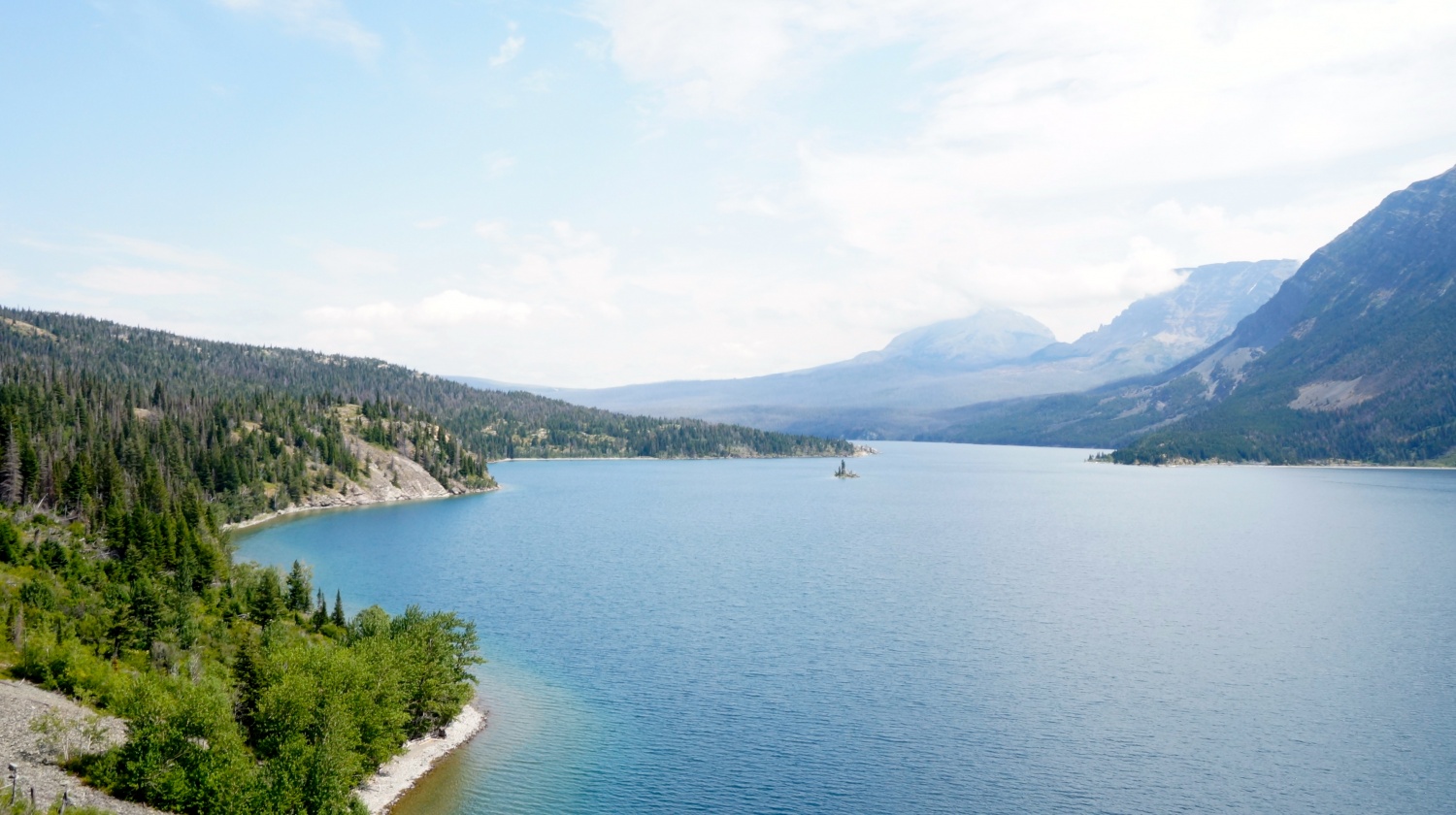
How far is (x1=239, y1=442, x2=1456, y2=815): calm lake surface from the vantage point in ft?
164

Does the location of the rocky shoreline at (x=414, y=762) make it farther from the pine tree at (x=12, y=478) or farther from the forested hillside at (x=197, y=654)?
the pine tree at (x=12, y=478)

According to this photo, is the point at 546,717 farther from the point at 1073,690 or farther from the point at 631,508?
the point at 631,508

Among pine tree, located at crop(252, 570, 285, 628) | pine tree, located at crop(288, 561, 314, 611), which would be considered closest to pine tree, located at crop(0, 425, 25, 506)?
pine tree, located at crop(288, 561, 314, 611)

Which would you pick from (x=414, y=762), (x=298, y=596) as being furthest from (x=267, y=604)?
(x=414, y=762)

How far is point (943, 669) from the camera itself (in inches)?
2761

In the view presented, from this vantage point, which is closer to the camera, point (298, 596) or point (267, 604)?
point (267, 604)

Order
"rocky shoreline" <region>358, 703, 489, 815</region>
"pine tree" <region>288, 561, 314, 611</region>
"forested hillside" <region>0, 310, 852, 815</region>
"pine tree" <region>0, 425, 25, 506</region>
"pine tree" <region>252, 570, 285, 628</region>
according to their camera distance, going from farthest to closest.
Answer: "pine tree" <region>0, 425, 25, 506</region> → "pine tree" <region>288, 561, 314, 611</region> → "pine tree" <region>252, 570, 285, 628</region> → "rocky shoreline" <region>358, 703, 489, 815</region> → "forested hillside" <region>0, 310, 852, 815</region>

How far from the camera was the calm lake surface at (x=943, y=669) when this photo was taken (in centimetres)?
4991

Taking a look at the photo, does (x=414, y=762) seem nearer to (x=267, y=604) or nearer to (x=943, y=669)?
(x=267, y=604)

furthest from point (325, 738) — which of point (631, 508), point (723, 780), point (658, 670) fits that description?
point (631, 508)

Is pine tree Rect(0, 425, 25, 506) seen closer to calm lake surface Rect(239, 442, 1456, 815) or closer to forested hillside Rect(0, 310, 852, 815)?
forested hillside Rect(0, 310, 852, 815)

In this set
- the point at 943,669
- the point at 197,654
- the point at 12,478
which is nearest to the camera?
the point at 197,654

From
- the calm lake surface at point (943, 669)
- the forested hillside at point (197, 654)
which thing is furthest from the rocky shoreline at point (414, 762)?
the calm lake surface at point (943, 669)

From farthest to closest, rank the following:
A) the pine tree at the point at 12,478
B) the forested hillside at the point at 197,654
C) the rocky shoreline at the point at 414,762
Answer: the pine tree at the point at 12,478, the rocky shoreline at the point at 414,762, the forested hillside at the point at 197,654
